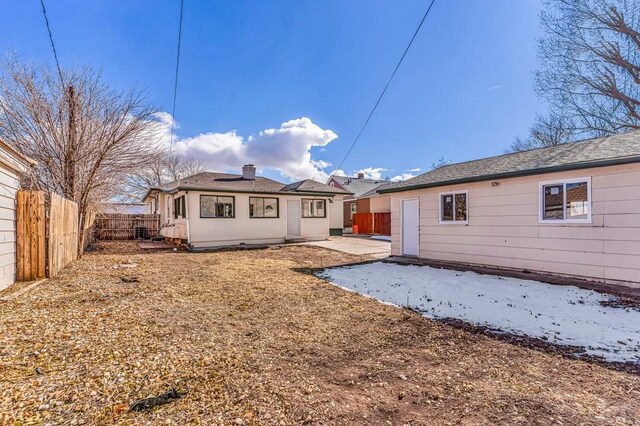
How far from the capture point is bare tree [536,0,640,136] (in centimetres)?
1329

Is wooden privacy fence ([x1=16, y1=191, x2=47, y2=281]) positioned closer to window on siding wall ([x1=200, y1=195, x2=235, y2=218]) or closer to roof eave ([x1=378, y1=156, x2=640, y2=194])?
window on siding wall ([x1=200, y1=195, x2=235, y2=218])

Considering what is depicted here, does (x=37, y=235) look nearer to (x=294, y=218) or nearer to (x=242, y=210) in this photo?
(x=242, y=210)

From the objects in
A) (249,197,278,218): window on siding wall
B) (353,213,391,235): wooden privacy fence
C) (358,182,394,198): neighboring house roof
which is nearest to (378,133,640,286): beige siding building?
(358,182,394,198): neighboring house roof

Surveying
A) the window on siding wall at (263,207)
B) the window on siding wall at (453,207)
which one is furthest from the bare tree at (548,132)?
the window on siding wall at (263,207)

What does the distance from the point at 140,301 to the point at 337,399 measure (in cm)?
408

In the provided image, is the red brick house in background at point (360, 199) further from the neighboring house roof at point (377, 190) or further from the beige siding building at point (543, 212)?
the beige siding building at point (543, 212)

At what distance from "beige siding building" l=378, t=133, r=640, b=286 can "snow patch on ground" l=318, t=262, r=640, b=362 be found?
3.13 feet

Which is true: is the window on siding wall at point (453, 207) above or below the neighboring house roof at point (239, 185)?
below

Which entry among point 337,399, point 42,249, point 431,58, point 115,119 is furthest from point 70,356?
point 431,58

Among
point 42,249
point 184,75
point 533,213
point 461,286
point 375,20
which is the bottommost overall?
point 461,286

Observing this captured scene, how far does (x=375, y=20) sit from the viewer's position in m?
9.58

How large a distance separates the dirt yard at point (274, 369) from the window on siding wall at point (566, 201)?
4.83 m

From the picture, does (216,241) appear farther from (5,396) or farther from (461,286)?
(5,396)

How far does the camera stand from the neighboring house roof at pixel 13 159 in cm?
534
